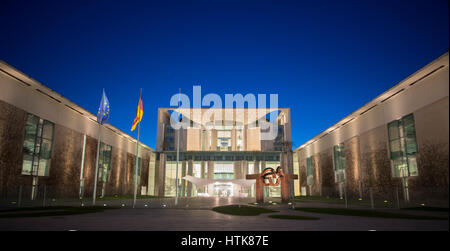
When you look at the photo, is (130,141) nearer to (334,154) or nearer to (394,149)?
(334,154)

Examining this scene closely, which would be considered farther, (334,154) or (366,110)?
(334,154)

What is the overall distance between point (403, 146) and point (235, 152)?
3697cm

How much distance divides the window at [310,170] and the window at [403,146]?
24.5 metres

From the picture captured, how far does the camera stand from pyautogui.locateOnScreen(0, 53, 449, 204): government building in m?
23.6

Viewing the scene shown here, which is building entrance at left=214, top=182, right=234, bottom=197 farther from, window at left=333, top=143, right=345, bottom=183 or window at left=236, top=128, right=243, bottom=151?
window at left=333, top=143, right=345, bottom=183

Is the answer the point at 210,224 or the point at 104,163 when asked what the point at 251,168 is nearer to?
the point at 104,163

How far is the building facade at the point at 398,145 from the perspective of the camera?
22.0 meters

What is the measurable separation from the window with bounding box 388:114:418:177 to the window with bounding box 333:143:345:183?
40.4 ft

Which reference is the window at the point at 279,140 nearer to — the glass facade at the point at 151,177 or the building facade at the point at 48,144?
the glass facade at the point at 151,177

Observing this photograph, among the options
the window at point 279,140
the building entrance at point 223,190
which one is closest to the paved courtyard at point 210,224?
the building entrance at point 223,190
